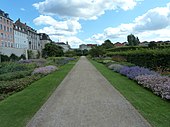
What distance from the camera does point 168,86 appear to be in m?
8.17

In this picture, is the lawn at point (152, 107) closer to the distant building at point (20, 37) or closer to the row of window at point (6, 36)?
the row of window at point (6, 36)

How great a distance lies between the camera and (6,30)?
208ft

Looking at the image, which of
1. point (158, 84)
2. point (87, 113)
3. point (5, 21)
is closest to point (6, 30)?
point (5, 21)

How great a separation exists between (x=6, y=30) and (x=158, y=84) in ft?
202

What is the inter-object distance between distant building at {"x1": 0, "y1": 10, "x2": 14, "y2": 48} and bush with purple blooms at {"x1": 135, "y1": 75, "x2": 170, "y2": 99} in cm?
5417

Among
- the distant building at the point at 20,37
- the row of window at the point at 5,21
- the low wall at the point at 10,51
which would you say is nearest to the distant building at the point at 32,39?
the distant building at the point at 20,37

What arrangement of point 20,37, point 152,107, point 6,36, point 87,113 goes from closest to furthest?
point 87,113 → point 152,107 → point 6,36 → point 20,37

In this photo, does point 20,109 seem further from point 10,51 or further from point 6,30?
point 6,30

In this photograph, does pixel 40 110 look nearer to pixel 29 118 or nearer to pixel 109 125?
pixel 29 118

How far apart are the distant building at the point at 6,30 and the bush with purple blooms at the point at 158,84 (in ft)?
178

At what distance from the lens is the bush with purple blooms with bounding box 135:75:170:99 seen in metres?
8.10

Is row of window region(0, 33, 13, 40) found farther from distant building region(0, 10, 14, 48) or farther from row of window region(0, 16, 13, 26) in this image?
row of window region(0, 16, 13, 26)

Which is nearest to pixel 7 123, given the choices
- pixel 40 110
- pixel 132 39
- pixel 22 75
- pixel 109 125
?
pixel 40 110

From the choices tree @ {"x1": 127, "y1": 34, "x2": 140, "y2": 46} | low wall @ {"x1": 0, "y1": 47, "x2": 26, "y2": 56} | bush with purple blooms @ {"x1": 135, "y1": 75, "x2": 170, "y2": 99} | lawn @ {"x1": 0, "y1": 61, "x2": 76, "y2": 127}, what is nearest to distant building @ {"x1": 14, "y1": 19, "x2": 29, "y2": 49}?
low wall @ {"x1": 0, "y1": 47, "x2": 26, "y2": 56}
